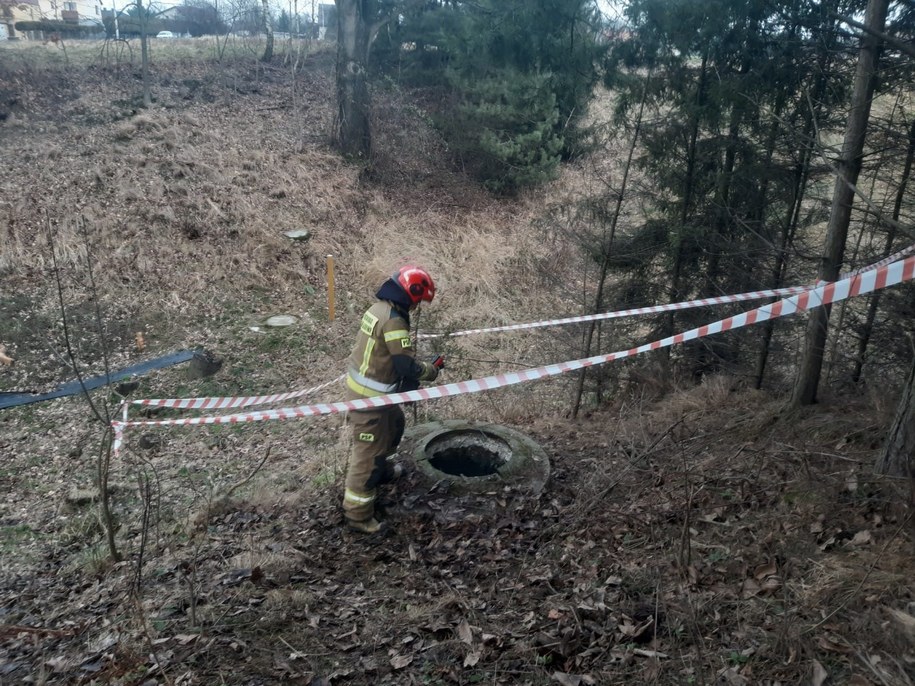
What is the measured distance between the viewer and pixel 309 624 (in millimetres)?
4051

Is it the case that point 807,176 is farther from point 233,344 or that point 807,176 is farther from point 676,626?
point 233,344

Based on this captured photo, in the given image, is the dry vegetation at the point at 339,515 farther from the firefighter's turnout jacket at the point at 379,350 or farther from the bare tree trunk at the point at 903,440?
the firefighter's turnout jacket at the point at 379,350

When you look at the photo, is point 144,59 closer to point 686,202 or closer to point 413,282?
point 686,202

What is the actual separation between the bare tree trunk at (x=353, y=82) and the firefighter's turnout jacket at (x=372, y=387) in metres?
14.1

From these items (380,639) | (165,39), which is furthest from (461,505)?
(165,39)

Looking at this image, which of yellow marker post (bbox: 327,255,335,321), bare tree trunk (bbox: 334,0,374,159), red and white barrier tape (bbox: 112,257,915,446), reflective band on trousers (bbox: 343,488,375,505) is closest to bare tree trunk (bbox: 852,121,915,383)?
red and white barrier tape (bbox: 112,257,915,446)

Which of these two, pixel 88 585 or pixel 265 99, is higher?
pixel 265 99

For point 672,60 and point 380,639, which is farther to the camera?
point 672,60

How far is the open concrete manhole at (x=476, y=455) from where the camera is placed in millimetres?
5738

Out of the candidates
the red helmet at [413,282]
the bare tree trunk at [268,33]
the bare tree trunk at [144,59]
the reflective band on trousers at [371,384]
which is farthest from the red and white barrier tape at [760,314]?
the bare tree trunk at [268,33]

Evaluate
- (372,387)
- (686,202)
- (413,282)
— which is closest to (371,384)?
(372,387)

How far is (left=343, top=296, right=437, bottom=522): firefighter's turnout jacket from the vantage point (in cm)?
523

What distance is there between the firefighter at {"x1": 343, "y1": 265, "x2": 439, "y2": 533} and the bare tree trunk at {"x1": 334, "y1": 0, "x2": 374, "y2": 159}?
14047mm

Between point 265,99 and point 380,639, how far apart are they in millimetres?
19463
